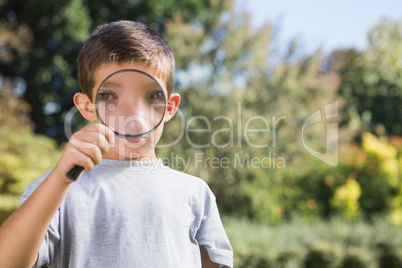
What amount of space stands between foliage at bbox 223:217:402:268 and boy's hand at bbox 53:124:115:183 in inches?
177

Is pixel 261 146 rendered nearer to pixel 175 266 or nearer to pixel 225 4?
pixel 225 4

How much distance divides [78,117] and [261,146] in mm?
7761

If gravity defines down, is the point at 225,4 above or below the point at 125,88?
above

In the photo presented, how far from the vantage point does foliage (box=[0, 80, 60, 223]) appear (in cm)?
704

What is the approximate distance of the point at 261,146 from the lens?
27.9ft

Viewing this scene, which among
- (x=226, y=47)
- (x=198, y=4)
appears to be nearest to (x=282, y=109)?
(x=226, y=47)

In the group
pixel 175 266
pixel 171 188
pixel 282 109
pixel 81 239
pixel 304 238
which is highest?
pixel 282 109

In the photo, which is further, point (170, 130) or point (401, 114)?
point (401, 114)

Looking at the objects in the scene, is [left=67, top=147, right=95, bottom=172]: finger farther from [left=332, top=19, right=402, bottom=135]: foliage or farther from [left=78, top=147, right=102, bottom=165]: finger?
[left=332, top=19, right=402, bottom=135]: foliage

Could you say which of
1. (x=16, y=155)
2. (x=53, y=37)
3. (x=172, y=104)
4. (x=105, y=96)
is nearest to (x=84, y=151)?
(x=105, y=96)

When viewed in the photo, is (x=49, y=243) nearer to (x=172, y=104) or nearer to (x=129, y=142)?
(x=129, y=142)

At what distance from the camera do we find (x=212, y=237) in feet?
5.64

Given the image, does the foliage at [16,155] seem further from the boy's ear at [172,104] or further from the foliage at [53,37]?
the boy's ear at [172,104]

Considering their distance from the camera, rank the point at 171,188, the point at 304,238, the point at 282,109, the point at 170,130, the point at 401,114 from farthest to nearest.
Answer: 1. the point at 401,114
2. the point at 282,109
3. the point at 170,130
4. the point at 304,238
5. the point at 171,188
